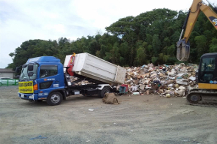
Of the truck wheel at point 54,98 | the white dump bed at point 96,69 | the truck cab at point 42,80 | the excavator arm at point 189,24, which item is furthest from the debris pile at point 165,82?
the truck cab at point 42,80

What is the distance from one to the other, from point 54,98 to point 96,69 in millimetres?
2778

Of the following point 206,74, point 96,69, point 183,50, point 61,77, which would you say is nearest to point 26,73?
point 61,77

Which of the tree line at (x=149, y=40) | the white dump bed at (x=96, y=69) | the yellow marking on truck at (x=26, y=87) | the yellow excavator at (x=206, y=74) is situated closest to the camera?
the yellow excavator at (x=206, y=74)

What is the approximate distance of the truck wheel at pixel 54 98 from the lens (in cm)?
874

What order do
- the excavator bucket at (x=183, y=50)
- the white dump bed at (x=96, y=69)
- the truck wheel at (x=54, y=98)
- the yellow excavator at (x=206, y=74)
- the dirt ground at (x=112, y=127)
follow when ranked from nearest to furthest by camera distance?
the dirt ground at (x=112, y=127) → the yellow excavator at (x=206, y=74) → the truck wheel at (x=54, y=98) → the excavator bucket at (x=183, y=50) → the white dump bed at (x=96, y=69)

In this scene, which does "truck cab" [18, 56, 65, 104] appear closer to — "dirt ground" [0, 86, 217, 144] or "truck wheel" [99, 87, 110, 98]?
Answer: "dirt ground" [0, 86, 217, 144]

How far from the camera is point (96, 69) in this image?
10133 millimetres

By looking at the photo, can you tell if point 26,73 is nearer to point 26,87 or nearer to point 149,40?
point 26,87

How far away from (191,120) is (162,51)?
16.2 metres

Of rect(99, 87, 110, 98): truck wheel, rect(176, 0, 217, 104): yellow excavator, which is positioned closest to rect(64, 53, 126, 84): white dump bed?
rect(99, 87, 110, 98): truck wheel

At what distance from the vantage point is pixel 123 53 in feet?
79.9

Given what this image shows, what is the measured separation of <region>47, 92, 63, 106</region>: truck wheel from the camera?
28.7 ft

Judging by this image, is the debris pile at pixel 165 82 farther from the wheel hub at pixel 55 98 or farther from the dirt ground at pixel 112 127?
the wheel hub at pixel 55 98

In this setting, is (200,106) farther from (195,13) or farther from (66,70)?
(66,70)
